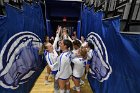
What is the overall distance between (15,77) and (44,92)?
136 centimetres

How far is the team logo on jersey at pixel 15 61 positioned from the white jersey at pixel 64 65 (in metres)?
0.95

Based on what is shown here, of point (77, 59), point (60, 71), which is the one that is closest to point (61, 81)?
point (60, 71)

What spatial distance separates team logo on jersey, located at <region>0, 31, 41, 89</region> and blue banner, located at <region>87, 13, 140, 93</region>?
6.44 feet

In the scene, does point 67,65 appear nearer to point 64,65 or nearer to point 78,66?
point 64,65

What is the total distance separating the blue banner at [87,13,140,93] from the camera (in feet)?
7.22

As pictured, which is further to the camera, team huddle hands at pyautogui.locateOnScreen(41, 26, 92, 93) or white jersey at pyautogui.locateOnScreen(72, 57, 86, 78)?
white jersey at pyautogui.locateOnScreen(72, 57, 86, 78)

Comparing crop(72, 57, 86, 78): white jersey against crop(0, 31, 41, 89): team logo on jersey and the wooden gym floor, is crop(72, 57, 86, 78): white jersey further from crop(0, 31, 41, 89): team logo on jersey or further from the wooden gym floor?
crop(0, 31, 41, 89): team logo on jersey

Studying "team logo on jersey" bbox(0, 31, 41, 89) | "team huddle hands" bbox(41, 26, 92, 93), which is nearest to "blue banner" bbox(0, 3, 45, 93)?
"team logo on jersey" bbox(0, 31, 41, 89)

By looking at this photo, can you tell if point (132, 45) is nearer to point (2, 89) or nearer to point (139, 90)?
point (139, 90)

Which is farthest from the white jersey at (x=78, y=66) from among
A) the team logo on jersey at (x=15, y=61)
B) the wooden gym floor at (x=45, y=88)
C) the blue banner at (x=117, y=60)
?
the team logo on jersey at (x=15, y=61)

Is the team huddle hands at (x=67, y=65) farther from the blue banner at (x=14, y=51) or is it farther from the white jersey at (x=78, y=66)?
the blue banner at (x=14, y=51)

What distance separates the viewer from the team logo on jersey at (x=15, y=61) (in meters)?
2.96

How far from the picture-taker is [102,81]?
379 cm

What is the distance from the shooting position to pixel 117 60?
113 inches
